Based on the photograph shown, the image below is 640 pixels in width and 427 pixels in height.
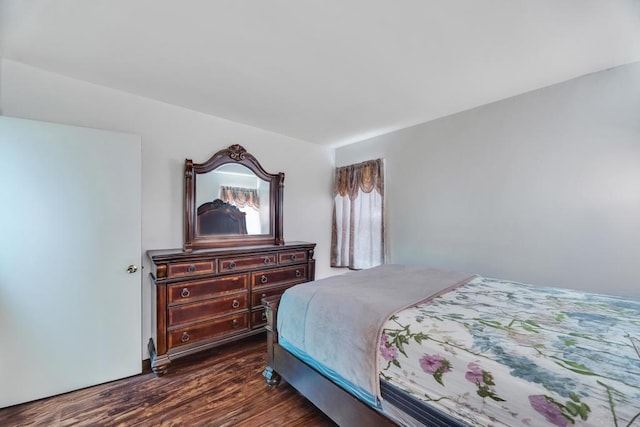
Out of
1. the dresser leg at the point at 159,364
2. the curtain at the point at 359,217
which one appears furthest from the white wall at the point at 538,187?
the dresser leg at the point at 159,364

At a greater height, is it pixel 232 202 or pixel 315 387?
pixel 232 202

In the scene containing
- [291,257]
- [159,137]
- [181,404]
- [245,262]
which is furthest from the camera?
[291,257]

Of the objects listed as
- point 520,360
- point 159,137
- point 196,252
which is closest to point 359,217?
point 196,252

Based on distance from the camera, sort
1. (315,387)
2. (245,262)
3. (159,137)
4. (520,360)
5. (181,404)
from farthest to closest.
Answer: (245,262)
(159,137)
(181,404)
(315,387)
(520,360)

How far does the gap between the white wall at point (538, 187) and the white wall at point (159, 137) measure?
1.53 m

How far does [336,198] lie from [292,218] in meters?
0.84

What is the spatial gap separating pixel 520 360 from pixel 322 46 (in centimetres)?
198

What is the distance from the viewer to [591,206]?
6.64ft

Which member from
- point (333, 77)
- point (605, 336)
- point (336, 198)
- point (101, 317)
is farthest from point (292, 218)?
point (605, 336)

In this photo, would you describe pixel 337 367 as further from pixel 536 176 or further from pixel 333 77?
pixel 536 176

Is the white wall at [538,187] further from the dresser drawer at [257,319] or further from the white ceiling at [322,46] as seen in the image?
the dresser drawer at [257,319]

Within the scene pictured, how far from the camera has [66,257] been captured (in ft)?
6.40

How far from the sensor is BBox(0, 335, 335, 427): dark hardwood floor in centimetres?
167

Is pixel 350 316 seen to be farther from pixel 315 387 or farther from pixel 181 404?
pixel 181 404
